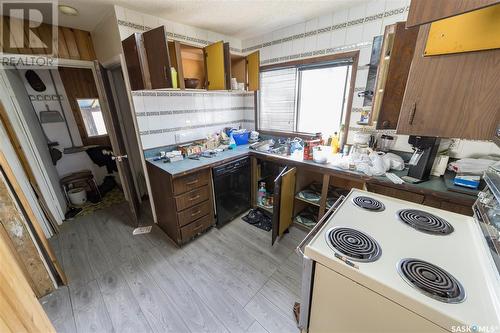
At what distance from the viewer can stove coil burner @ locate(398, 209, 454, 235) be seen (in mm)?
863

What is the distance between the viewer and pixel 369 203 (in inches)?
43.1

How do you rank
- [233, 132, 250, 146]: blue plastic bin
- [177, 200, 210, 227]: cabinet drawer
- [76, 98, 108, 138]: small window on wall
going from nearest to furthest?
[177, 200, 210, 227]: cabinet drawer < [233, 132, 250, 146]: blue plastic bin < [76, 98, 108, 138]: small window on wall

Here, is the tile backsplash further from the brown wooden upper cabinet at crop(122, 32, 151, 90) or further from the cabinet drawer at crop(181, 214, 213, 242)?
the cabinet drawer at crop(181, 214, 213, 242)

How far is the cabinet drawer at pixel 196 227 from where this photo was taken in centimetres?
196

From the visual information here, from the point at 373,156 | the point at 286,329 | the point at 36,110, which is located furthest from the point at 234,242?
the point at 36,110

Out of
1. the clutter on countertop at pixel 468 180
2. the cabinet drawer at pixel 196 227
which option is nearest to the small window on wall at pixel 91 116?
the cabinet drawer at pixel 196 227

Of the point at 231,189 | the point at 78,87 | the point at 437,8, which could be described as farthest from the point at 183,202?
the point at 78,87

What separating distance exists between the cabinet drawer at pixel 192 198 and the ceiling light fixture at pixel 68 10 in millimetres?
1965

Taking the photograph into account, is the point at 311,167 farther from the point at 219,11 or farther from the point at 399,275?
the point at 219,11

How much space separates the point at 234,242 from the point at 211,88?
180 centimetres

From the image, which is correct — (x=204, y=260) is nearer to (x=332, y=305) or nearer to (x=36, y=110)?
(x=332, y=305)

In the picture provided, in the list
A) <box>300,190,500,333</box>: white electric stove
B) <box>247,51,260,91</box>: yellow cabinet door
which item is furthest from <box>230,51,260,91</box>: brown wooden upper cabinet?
<box>300,190,500,333</box>: white electric stove

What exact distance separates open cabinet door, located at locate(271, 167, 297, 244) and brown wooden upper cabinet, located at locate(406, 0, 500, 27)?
125cm

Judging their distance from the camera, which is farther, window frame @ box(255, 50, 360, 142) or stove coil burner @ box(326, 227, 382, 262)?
window frame @ box(255, 50, 360, 142)
